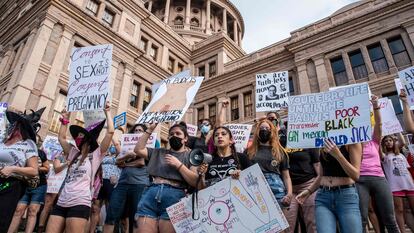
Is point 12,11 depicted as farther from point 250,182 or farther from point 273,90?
point 250,182

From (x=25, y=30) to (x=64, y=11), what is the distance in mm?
2880

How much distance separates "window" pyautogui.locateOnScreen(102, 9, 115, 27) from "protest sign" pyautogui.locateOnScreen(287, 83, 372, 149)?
19163mm

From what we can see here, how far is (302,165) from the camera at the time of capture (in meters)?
4.29

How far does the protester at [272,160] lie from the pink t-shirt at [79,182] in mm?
2160

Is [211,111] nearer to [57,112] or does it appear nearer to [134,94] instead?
[134,94]

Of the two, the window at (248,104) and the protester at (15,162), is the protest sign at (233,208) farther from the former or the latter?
the window at (248,104)

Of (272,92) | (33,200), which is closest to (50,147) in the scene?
(33,200)

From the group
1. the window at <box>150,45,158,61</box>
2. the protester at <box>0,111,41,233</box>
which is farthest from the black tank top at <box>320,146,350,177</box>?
the window at <box>150,45,158,61</box>

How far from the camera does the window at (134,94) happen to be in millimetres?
20394

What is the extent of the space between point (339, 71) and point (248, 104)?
6384 mm


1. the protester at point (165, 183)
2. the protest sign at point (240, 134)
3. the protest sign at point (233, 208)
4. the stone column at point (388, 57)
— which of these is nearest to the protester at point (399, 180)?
the protest sign at point (240, 134)

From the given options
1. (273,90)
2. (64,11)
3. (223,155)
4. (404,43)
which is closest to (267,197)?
(223,155)

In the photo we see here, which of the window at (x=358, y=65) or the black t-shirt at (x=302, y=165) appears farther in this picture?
the window at (x=358, y=65)

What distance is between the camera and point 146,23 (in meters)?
23.4
